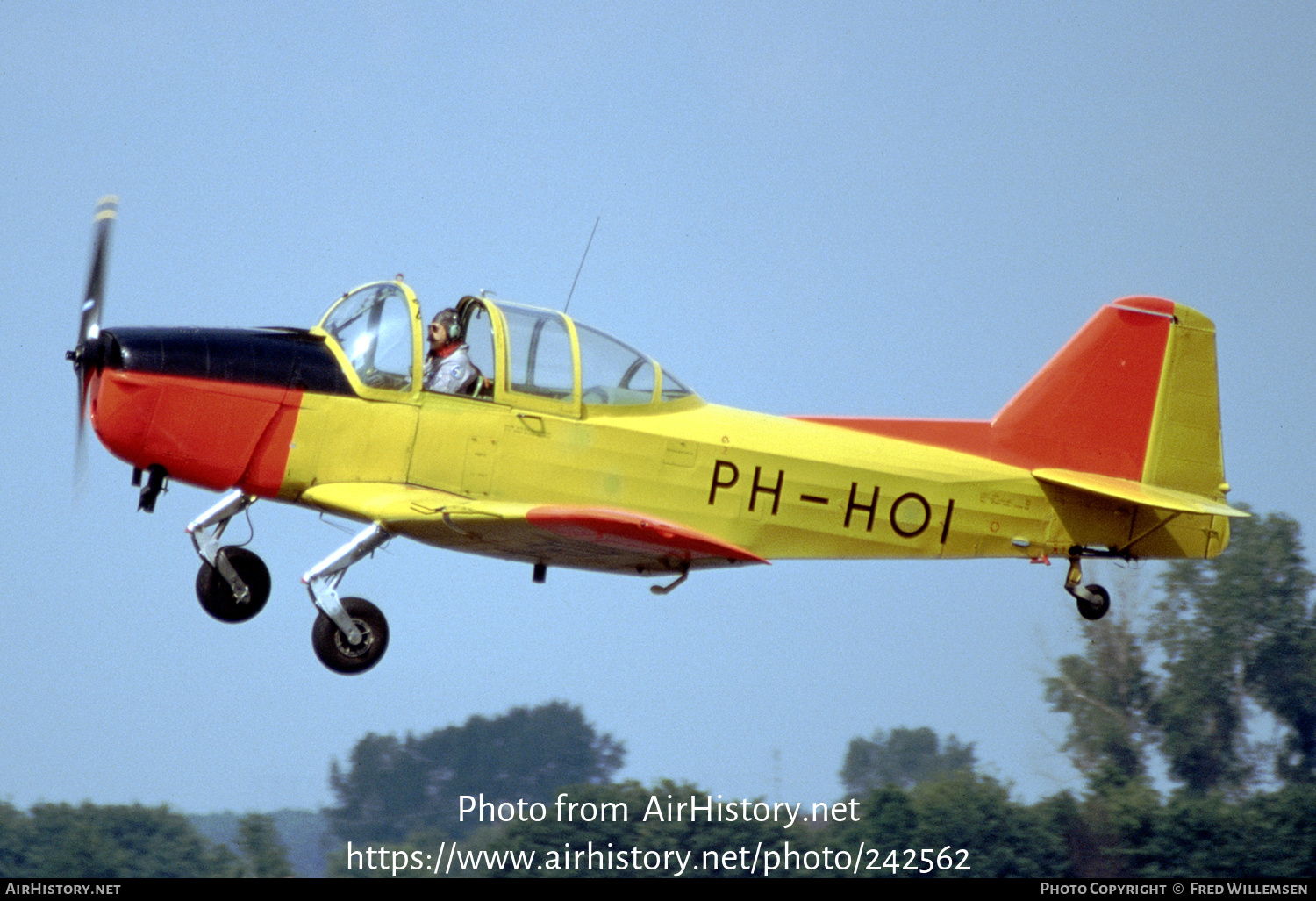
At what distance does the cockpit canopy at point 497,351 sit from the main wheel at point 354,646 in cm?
137

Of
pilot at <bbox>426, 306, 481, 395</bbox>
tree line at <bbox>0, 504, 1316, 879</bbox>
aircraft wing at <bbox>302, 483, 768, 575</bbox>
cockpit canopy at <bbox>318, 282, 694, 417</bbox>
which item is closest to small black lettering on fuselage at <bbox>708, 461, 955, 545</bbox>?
aircraft wing at <bbox>302, 483, 768, 575</bbox>

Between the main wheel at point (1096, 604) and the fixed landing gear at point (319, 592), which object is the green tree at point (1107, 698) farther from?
the fixed landing gear at point (319, 592)

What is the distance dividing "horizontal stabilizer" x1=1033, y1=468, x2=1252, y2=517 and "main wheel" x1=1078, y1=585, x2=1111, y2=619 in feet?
2.90

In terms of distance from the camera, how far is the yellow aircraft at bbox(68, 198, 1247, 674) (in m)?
9.82

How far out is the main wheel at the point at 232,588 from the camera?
10.6 metres

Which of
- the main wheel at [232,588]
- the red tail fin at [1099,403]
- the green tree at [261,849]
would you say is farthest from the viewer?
the green tree at [261,849]

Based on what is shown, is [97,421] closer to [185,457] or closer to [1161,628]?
[185,457]

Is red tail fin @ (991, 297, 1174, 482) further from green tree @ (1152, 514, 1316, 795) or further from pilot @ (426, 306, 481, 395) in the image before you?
green tree @ (1152, 514, 1316, 795)

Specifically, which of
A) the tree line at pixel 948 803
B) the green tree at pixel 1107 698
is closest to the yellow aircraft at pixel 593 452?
the tree line at pixel 948 803

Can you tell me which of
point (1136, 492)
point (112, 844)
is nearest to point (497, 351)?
point (1136, 492)

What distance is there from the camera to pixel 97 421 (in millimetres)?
9711

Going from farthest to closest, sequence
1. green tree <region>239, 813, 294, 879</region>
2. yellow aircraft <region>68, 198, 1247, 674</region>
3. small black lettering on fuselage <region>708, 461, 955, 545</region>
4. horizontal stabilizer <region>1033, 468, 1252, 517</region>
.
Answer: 1. green tree <region>239, 813, 294, 879</region>
2. horizontal stabilizer <region>1033, 468, 1252, 517</region>
3. small black lettering on fuselage <region>708, 461, 955, 545</region>
4. yellow aircraft <region>68, 198, 1247, 674</region>

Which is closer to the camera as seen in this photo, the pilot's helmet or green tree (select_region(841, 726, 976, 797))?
the pilot's helmet

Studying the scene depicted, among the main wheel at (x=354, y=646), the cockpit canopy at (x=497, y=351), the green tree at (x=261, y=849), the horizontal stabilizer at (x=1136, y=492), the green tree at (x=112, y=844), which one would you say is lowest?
the green tree at (x=112, y=844)
